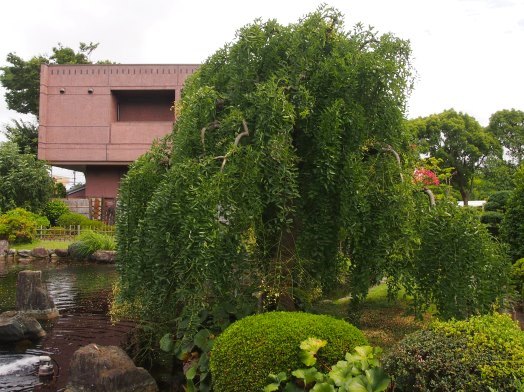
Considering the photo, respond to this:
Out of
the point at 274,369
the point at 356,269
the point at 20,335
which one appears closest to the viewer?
the point at 274,369

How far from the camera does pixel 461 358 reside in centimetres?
392

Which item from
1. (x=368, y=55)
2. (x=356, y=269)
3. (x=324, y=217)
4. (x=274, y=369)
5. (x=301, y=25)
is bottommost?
(x=274, y=369)

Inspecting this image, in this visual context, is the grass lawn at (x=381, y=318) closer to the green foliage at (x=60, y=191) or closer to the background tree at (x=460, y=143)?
the green foliage at (x=60, y=191)

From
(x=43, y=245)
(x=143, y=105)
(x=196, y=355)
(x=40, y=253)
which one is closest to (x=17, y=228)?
(x=43, y=245)

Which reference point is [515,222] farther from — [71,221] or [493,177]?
[493,177]

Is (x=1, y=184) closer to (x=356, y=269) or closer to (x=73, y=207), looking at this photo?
(x=73, y=207)

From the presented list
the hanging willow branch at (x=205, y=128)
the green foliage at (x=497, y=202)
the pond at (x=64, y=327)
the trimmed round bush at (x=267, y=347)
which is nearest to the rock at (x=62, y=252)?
the pond at (x=64, y=327)

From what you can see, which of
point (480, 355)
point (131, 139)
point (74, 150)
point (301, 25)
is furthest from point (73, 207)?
point (480, 355)

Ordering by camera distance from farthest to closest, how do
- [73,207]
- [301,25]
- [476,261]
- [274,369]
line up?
1. [73,207]
2. [301,25]
3. [476,261]
4. [274,369]

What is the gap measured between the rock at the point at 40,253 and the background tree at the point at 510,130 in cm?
3388

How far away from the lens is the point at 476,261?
5.20 m

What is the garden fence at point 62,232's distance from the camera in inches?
1004

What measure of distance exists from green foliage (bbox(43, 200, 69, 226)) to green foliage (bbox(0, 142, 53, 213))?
12.3 inches

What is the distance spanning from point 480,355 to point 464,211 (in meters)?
1.83
